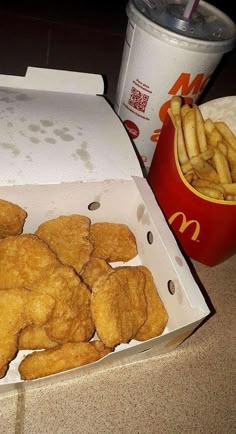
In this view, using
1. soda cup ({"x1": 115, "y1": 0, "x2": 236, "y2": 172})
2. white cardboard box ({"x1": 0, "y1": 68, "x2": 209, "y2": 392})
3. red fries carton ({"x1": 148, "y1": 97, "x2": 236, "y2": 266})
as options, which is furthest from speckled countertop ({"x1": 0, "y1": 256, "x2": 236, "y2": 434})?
soda cup ({"x1": 115, "y1": 0, "x2": 236, "y2": 172})

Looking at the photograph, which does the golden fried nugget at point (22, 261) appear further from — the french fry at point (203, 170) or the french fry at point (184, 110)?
the french fry at point (184, 110)

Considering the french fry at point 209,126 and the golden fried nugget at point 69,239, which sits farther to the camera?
the french fry at point 209,126

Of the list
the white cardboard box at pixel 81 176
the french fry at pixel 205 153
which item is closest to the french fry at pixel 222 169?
the french fry at pixel 205 153

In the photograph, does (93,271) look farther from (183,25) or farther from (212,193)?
(183,25)

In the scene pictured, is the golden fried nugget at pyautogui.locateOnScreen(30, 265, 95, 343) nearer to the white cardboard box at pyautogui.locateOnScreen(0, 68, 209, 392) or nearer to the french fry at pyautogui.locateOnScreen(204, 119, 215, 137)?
the white cardboard box at pyautogui.locateOnScreen(0, 68, 209, 392)

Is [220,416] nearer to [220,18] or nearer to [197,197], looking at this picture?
[197,197]

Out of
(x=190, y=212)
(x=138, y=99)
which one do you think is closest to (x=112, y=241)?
(x=190, y=212)
